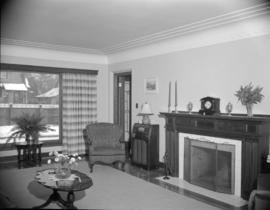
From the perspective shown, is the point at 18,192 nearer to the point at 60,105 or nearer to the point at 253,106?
the point at 60,105

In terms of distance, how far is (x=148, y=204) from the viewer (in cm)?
348

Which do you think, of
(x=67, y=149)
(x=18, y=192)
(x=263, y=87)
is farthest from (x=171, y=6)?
(x=67, y=149)

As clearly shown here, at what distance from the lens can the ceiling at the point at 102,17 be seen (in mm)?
3291

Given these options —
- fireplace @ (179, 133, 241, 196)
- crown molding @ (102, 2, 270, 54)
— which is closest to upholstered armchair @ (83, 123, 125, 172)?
fireplace @ (179, 133, 241, 196)

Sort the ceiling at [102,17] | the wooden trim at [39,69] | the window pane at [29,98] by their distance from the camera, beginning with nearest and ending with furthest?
the ceiling at [102,17] < the wooden trim at [39,69] < the window pane at [29,98]

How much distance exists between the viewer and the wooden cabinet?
5246mm

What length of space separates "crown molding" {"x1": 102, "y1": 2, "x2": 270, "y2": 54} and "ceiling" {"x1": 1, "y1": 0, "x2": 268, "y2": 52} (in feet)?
0.38

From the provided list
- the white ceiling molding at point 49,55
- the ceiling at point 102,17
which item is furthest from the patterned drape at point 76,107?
the ceiling at point 102,17

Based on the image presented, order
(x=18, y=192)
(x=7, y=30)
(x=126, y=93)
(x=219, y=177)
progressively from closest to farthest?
(x=18, y=192)
(x=219, y=177)
(x=7, y=30)
(x=126, y=93)

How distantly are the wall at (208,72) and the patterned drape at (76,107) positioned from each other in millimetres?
1325

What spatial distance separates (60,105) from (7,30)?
240cm

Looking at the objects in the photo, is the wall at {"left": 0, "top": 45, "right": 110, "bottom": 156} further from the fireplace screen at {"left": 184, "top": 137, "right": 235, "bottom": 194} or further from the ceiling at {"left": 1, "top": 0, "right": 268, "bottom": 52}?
the fireplace screen at {"left": 184, "top": 137, "right": 235, "bottom": 194}

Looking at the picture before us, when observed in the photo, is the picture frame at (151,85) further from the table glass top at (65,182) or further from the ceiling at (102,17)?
the table glass top at (65,182)

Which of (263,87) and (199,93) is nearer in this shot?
(263,87)
